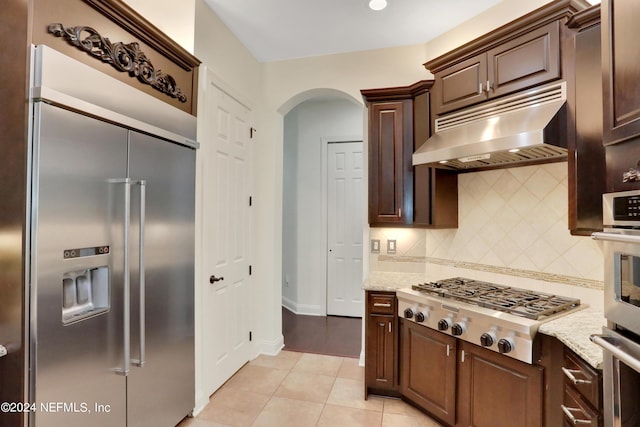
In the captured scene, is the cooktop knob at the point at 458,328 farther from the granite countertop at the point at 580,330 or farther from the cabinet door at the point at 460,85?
the cabinet door at the point at 460,85

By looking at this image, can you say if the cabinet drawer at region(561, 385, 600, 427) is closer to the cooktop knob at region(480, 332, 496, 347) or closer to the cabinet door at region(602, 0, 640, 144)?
the cooktop knob at region(480, 332, 496, 347)

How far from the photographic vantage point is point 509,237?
250 cm

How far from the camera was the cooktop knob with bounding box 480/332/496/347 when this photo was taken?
1.80 meters

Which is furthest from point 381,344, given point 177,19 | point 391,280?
point 177,19

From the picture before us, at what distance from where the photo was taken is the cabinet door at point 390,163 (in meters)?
2.82

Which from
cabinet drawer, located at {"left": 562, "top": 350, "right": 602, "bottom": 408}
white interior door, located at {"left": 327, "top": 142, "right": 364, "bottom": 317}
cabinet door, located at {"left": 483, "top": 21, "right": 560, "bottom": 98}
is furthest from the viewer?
white interior door, located at {"left": 327, "top": 142, "right": 364, "bottom": 317}

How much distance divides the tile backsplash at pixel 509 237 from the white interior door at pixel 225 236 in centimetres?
132

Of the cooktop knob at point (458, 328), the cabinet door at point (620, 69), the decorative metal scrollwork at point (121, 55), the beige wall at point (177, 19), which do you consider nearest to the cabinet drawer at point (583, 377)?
the cooktop knob at point (458, 328)

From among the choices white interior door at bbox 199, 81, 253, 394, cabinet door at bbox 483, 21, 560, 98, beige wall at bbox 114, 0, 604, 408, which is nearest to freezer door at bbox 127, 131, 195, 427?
white interior door at bbox 199, 81, 253, 394

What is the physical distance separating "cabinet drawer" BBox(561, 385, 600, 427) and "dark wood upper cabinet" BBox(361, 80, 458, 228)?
1433mm

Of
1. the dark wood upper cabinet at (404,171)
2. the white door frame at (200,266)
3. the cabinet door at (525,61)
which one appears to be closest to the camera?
the cabinet door at (525,61)

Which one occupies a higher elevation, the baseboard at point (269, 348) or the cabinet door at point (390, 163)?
the cabinet door at point (390, 163)

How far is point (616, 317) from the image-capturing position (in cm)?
112

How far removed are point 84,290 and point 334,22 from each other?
2670mm
